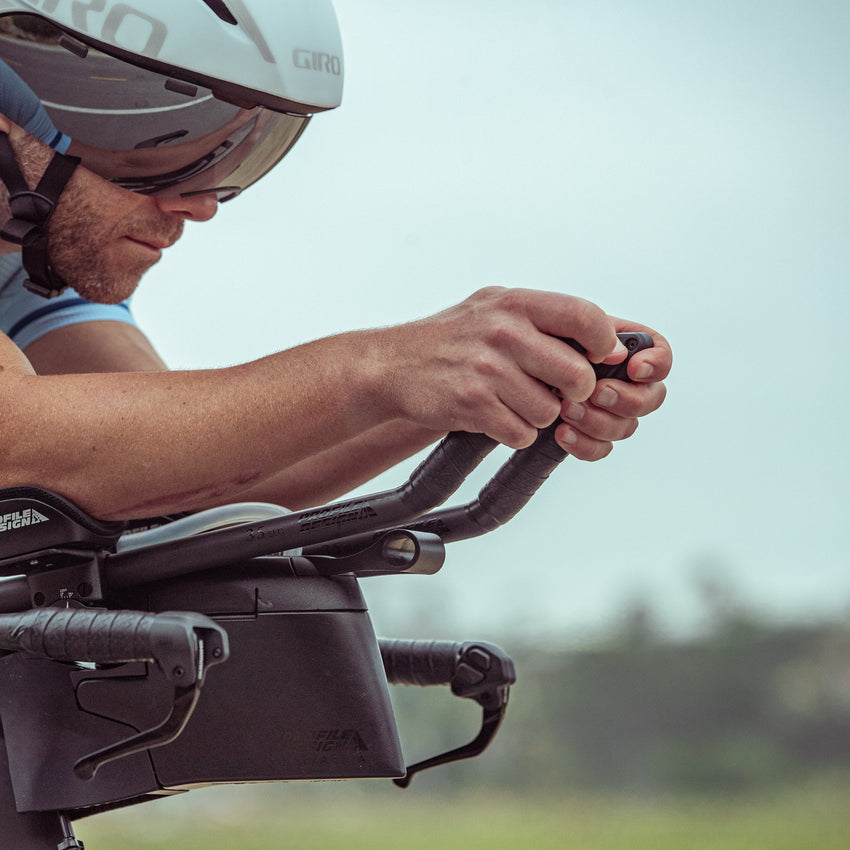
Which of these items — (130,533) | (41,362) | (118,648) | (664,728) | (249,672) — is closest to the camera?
(118,648)

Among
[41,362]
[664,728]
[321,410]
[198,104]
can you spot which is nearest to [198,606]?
[321,410]

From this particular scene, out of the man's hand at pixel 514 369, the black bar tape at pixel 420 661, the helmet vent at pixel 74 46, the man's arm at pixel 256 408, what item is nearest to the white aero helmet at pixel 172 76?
the helmet vent at pixel 74 46

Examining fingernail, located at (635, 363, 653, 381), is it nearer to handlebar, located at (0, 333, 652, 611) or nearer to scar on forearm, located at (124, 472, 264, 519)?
handlebar, located at (0, 333, 652, 611)

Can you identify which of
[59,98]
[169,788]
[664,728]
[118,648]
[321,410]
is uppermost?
[59,98]

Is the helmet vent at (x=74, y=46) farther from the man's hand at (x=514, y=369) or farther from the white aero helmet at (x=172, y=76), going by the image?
the man's hand at (x=514, y=369)

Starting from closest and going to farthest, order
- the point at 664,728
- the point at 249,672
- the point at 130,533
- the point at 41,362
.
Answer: the point at 249,672 → the point at 130,533 → the point at 41,362 → the point at 664,728

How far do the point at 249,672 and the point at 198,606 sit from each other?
6cm

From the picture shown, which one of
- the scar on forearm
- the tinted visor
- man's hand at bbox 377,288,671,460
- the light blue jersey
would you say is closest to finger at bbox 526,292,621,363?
man's hand at bbox 377,288,671,460

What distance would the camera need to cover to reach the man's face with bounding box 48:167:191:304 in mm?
939

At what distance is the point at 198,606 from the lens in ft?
2.39

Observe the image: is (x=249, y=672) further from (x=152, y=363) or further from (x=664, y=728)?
(x=664, y=728)

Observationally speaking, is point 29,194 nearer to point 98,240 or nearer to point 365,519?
point 98,240

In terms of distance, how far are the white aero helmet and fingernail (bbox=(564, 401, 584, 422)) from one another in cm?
43

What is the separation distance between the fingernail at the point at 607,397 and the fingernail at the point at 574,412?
0.04 ft
